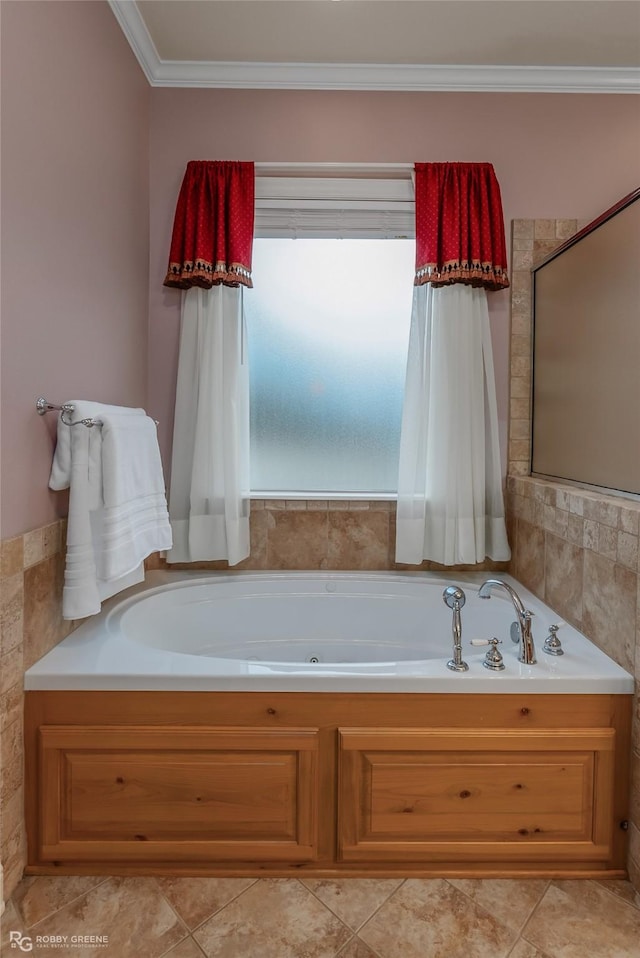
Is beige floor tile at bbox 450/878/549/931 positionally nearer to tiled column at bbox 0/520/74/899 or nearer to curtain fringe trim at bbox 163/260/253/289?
tiled column at bbox 0/520/74/899

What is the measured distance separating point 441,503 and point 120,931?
1.69m

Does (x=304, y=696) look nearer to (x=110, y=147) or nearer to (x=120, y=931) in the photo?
(x=120, y=931)

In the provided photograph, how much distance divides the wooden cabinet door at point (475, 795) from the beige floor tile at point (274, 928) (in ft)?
0.51

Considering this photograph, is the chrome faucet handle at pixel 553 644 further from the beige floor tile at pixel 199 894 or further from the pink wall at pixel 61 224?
the pink wall at pixel 61 224

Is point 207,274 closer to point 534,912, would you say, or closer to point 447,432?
A: point 447,432

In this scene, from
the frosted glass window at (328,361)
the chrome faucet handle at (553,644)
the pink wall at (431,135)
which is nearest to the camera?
the chrome faucet handle at (553,644)

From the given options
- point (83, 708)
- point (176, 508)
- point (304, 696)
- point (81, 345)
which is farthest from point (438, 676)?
point (81, 345)

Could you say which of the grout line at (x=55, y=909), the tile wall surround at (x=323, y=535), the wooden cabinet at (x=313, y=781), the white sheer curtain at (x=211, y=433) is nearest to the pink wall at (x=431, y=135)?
the white sheer curtain at (x=211, y=433)

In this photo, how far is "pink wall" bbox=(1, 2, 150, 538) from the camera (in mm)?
1302

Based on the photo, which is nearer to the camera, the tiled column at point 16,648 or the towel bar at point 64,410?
the tiled column at point 16,648

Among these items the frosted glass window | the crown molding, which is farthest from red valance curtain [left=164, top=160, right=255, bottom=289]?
the crown molding

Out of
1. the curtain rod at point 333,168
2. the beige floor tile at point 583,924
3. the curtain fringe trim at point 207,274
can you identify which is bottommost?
the beige floor tile at point 583,924

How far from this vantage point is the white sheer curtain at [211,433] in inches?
84.9

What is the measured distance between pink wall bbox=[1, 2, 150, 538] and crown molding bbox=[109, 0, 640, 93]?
21 cm
